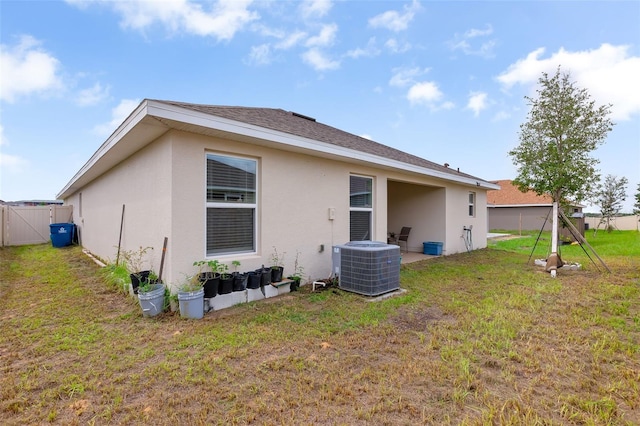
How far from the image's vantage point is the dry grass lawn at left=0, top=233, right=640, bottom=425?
2.12m

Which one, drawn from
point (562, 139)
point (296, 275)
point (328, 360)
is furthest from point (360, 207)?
point (562, 139)

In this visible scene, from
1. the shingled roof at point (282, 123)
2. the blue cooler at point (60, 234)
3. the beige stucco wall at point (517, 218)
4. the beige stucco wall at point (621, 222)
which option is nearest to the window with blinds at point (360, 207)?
the shingled roof at point (282, 123)

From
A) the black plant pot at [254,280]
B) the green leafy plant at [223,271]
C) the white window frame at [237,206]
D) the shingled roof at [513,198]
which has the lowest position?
the black plant pot at [254,280]

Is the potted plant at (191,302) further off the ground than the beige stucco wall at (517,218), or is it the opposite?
the beige stucco wall at (517,218)

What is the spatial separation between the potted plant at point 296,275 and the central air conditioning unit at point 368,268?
2.47ft

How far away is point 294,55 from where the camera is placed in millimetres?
10133

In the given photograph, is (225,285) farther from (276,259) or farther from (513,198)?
(513,198)

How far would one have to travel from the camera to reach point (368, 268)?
509 centimetres

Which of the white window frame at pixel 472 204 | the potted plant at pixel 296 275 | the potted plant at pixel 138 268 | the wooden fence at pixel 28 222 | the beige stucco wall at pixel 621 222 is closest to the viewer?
the potted plant at pixel 138 268

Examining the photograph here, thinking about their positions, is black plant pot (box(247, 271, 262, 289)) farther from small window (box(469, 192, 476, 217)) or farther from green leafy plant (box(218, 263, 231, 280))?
small window (box(469, 192, 476, 217))

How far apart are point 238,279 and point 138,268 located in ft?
7.65

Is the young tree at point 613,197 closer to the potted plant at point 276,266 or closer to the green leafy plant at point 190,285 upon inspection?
the potted plant at point 276,266

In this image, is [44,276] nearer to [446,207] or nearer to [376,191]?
[376,191]

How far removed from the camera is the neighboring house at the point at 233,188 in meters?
4.25
